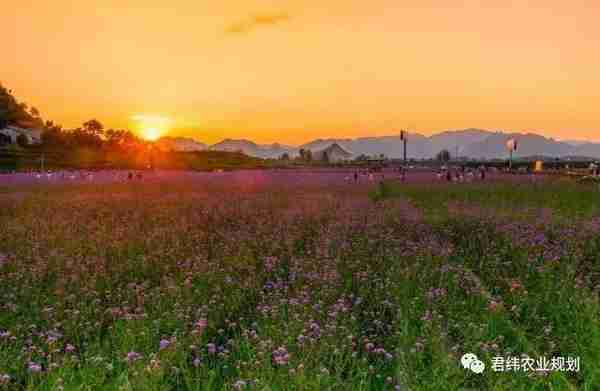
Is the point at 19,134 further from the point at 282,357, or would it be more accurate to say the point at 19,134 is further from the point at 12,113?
the point at 282,357

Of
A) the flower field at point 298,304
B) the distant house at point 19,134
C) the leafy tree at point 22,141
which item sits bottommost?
the flower field at point 298,304

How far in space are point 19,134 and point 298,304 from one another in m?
80.1

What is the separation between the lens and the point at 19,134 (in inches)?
2751

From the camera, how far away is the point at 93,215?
39.3ft

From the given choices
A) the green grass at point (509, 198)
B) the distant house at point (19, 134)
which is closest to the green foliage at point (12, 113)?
the distant house at point (19, 134)

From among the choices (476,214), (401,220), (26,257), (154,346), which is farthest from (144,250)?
(476,214)

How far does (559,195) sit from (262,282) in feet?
48.0

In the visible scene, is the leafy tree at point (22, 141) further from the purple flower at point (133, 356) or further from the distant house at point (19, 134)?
the purple flower at point (133, 356)

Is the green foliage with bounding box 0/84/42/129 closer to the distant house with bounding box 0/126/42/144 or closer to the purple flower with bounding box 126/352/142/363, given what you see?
the distant house with bounding box 0/126/42/144

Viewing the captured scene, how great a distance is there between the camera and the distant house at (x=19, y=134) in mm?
65688

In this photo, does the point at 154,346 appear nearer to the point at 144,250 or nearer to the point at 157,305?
the point at 157,305

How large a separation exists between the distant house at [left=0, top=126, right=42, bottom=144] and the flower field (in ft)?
220

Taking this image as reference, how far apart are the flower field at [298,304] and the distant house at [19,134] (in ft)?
220

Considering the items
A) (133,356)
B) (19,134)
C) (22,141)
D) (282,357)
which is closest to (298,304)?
(282,357)
